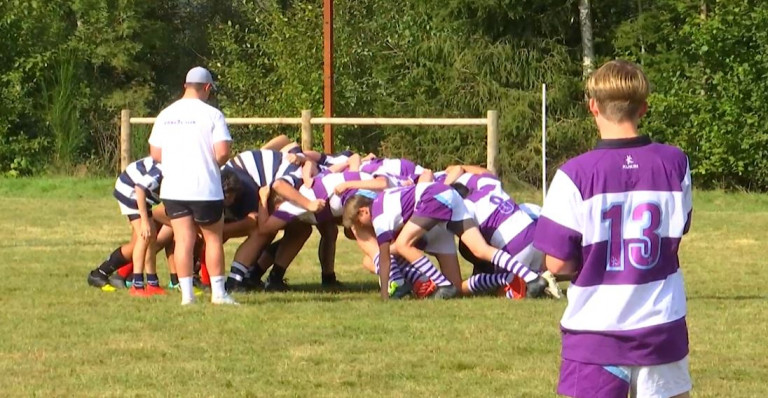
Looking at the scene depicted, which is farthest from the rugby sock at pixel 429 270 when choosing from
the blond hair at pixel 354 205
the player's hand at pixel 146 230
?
the player's hand at pixel 146 230

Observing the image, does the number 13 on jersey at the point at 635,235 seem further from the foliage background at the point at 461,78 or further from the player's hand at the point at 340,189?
the foliage background at the point at 461,78

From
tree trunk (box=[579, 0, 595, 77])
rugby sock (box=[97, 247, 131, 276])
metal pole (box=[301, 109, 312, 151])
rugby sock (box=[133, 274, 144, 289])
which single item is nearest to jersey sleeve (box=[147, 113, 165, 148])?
rugby sock (box=[133, 274, 144, 289])

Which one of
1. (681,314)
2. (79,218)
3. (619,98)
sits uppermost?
(619,98)

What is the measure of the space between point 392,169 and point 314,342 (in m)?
3.64

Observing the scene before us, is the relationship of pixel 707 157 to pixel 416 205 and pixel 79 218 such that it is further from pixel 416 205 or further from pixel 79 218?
pixel 416 205

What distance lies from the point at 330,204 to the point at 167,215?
131 centimetres

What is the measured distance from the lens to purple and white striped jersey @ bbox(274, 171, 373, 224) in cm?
1037

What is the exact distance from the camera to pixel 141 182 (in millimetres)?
10164

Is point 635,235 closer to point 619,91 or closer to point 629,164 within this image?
point 629,164

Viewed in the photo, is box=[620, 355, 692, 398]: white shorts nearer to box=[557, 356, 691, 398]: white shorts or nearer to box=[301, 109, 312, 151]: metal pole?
box=[557, 356, 691, 398]: white shorts

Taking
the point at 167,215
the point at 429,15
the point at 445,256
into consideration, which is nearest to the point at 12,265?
the point at 167,215

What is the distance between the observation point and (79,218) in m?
17.8

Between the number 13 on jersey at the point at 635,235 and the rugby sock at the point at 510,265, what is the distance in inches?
228

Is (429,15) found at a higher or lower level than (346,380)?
higher
